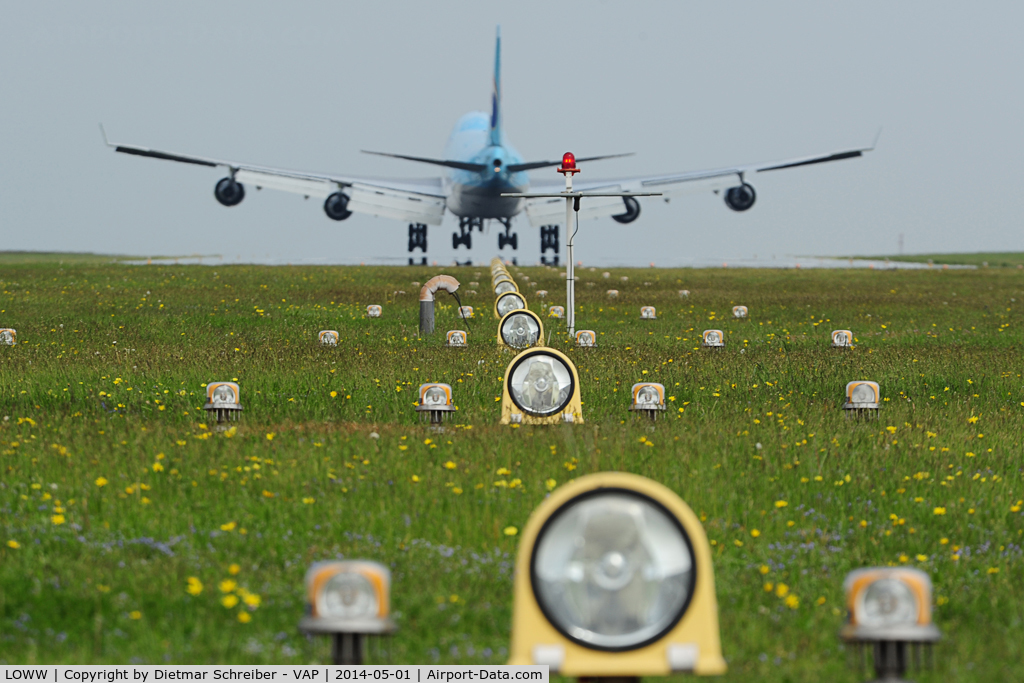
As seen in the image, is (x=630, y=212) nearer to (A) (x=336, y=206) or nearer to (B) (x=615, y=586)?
(A) (x=336, y=206)

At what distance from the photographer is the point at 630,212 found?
59094 millimetres

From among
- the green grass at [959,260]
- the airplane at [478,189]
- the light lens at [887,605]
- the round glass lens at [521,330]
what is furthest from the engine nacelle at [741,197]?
the light lens at [887,605]

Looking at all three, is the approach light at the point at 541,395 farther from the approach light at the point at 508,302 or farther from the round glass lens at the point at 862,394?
the approach light at the point at 508,302

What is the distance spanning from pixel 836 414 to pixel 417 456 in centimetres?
503

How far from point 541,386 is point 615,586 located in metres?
6.78

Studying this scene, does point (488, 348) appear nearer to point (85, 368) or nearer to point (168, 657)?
point (85, 368)

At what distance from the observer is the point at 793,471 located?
9195 millimetres

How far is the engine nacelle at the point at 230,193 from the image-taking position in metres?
47.8

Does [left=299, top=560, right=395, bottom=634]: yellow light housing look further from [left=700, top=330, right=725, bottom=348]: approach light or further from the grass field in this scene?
[left=700, top=330, right=725, bottom=348]: approach light

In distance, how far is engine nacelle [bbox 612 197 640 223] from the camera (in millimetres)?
58562

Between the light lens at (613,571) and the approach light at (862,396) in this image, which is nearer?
the light lens at (613,571)

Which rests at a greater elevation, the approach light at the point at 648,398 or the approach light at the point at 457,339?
the approach light at the point at 457,339

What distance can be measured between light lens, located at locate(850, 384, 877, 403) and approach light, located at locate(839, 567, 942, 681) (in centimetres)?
754

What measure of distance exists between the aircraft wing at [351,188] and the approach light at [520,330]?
25.8 m
